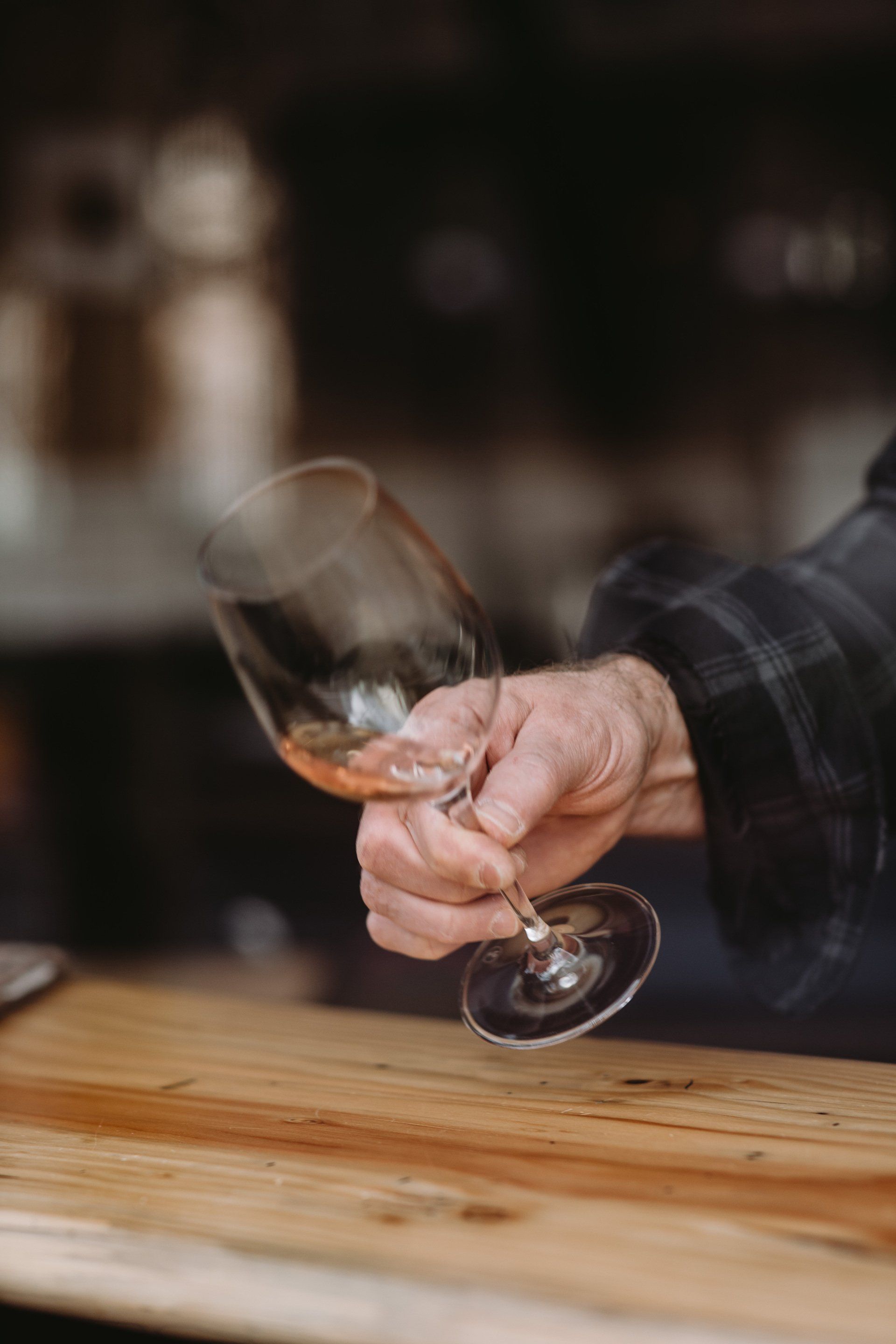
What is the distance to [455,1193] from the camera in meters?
0.34

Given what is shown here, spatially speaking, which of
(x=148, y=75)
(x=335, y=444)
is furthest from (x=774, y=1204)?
(x=148, y=75)

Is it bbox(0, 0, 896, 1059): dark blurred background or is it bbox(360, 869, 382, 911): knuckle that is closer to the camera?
bbox(360, 869, 382, 911): knuckle

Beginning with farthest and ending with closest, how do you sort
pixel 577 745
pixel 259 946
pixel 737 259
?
pixel 737 259, pixel 259 946, pixel 577 745

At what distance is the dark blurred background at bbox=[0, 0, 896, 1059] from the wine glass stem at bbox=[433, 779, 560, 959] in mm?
1684

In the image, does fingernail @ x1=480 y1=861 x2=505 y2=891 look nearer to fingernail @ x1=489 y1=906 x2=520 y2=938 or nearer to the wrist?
fingernail @ x1=489 y1=906 x2=520 y2=938

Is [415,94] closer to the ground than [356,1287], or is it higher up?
higher up

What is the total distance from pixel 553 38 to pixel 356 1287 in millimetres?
2484

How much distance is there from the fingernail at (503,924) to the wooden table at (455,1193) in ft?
0.19

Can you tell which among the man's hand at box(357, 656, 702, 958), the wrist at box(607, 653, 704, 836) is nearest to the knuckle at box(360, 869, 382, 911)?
the man's hand at box(357, 656, 702, 958)

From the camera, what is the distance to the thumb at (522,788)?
0.47m

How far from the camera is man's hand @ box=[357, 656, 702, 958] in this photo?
18.5 inches

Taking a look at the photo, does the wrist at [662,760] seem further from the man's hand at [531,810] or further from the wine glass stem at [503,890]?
the wine glass stem at [503,890]

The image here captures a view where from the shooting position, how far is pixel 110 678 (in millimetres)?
2795

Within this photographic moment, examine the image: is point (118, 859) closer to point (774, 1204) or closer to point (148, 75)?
point (148, 75)
